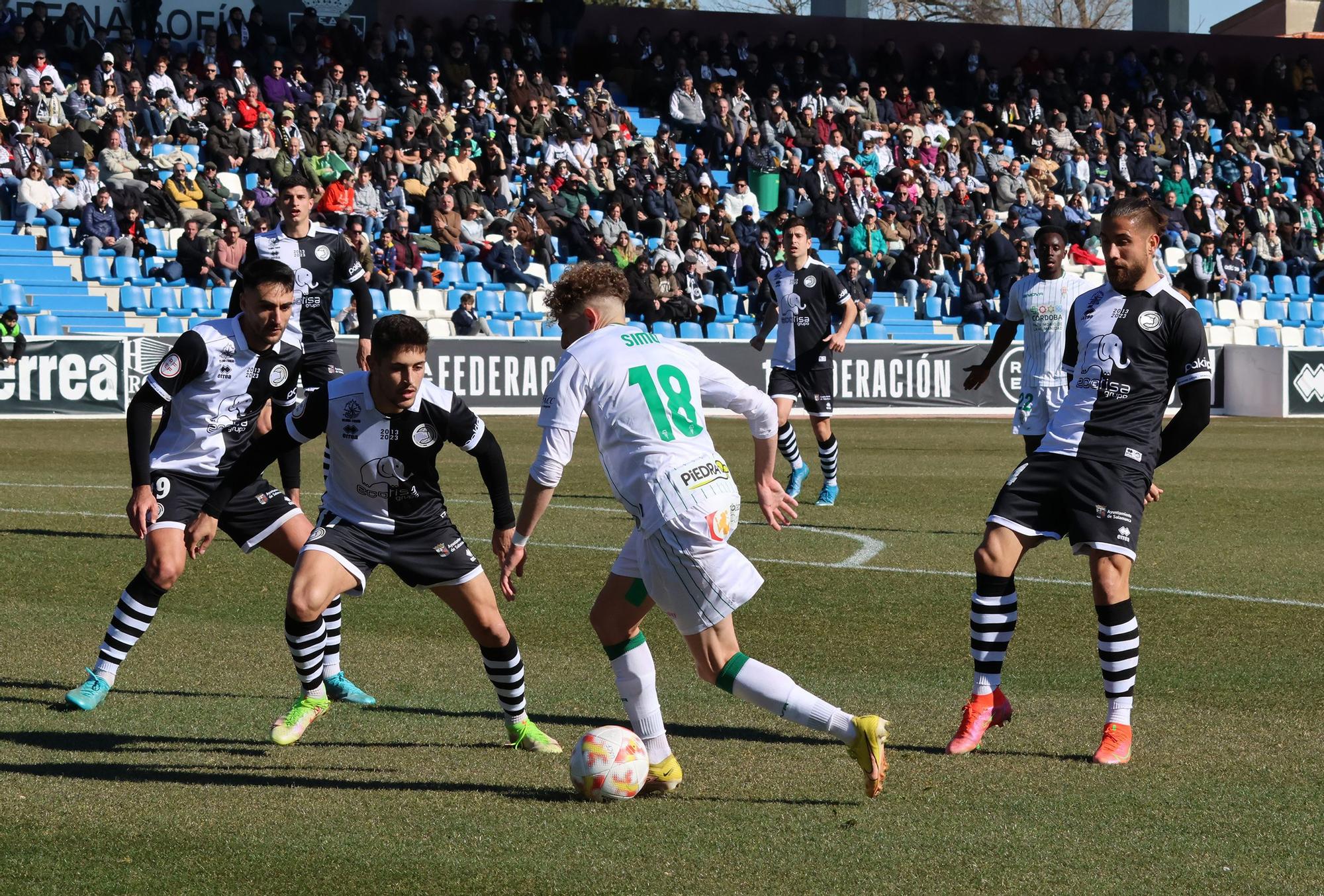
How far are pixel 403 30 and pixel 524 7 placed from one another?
499 centimetres

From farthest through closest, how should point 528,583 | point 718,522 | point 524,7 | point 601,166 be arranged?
point 524,7, point 601,166, point 528,583, point 718,522

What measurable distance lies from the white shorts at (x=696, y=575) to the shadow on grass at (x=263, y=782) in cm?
66

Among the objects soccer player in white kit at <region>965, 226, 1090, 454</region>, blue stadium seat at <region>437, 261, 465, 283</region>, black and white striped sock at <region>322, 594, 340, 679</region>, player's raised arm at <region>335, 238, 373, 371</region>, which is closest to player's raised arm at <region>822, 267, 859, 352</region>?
soccer player in white kit at <region>965, 226, 1090, 454</region>

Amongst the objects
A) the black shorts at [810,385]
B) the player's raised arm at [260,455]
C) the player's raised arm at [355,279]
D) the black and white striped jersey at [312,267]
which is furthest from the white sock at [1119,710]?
the black shorts at [810,385]

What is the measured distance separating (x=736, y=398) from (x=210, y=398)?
2.90 meters

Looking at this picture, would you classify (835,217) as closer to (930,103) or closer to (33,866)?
(930,103)

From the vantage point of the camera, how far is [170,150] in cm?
2875

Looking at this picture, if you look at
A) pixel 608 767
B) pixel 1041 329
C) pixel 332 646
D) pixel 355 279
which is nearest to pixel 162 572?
pixel 332 646

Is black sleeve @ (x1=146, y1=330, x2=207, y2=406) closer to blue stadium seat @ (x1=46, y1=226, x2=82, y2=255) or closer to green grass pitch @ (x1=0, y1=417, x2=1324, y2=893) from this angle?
green grass pitch @ (x1=0, y1=417, x2=1324, y2=893)

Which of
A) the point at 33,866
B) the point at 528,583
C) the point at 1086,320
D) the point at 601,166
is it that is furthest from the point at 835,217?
the point at 33,866

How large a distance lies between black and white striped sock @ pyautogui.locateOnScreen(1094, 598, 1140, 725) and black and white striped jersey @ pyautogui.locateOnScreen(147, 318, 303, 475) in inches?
142

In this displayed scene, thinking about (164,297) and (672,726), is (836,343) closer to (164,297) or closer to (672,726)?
(672,726)

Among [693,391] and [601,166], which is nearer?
[693,391]

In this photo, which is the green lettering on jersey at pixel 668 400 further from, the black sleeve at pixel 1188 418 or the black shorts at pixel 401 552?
the black sleeve at pixel 1188 418
